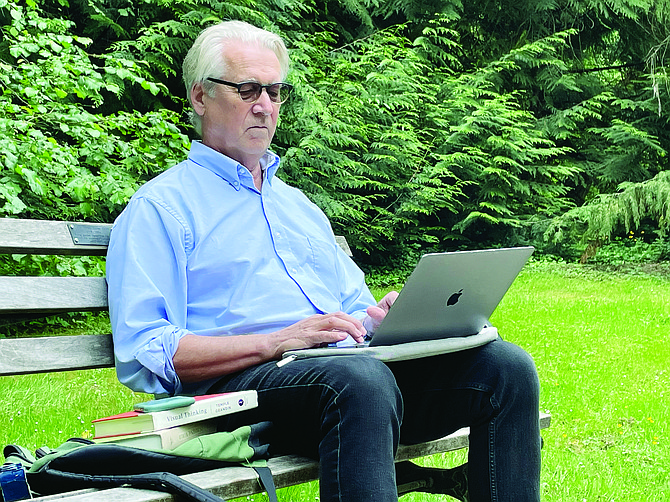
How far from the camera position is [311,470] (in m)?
1.77

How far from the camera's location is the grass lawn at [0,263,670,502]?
3.44 m

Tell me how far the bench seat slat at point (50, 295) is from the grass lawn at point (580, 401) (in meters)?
1.25

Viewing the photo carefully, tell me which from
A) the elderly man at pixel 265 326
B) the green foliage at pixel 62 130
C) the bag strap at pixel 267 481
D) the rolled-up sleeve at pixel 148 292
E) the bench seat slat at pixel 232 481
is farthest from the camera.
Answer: the green foliage at pixel 62 130

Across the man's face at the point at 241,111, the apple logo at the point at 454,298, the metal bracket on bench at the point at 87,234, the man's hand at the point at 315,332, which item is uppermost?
the man's face at the point at 241,111

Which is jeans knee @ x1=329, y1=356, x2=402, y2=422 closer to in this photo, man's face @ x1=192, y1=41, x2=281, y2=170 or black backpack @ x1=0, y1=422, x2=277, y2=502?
black backpack @ x1=0, y1=422, x2=277, y2=502

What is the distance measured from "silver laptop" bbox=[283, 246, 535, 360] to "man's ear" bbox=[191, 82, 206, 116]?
834 millimetres

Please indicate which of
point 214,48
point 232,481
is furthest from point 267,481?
point 214,48

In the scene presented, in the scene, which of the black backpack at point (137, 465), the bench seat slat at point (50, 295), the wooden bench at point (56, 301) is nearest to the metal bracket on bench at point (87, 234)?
the wooden bench at point (56, 301)

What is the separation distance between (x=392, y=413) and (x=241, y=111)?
100 centimetres

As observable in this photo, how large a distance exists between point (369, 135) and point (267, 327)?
9.10 m

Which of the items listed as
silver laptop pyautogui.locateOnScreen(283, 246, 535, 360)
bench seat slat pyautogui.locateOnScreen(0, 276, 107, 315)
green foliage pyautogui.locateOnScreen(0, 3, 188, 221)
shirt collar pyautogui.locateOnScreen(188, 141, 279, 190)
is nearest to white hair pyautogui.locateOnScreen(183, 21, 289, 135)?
shirt collar pyautogui.locateOnScreen(188, 141, 279, 190)

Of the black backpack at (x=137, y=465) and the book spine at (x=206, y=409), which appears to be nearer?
the black backpack at (x=137, y=465)

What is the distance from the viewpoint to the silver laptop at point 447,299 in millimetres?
1801

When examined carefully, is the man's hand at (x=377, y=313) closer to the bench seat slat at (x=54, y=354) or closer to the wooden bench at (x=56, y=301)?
the wooden bench at (x=56, y=301)
